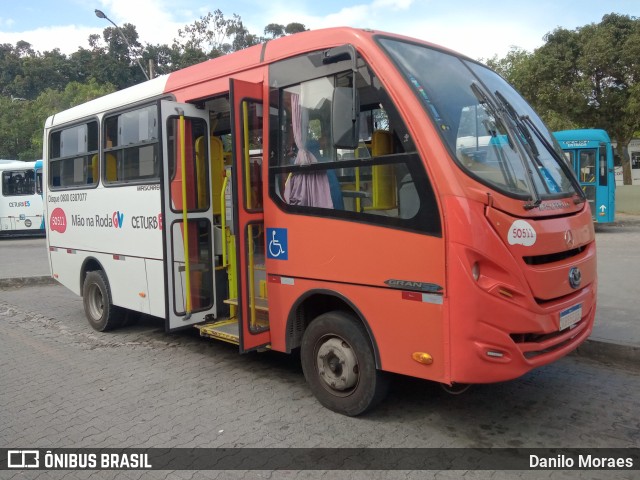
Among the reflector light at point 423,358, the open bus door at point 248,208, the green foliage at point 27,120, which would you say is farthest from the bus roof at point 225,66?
the green foliage at point 27,120

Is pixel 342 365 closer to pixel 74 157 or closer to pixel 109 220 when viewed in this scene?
pixel 109 220

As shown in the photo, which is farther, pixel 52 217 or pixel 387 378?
pixel 52 217

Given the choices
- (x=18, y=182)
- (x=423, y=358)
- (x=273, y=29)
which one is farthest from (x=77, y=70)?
(x=423, y=358)

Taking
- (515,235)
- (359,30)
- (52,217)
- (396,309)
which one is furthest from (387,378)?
(52,217)

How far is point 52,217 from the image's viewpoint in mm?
8023

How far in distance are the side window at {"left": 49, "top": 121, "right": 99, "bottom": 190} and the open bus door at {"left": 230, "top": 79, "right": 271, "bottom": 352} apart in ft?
10.1

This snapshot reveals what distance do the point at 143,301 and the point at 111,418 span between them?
6.57 feet

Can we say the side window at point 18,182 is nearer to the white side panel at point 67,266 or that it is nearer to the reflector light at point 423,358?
the white side panel at point 67,266

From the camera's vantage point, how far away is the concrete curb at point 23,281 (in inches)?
426

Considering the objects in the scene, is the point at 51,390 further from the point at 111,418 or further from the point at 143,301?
the point at 143,301

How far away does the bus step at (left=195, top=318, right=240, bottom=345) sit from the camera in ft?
16.7

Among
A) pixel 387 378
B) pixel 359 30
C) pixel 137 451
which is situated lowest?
pixel 137 451

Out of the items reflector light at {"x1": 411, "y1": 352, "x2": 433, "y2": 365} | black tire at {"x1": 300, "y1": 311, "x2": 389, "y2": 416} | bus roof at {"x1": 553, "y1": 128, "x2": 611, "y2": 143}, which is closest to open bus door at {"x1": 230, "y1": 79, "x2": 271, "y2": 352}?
black tire at {"x1": 300, "y1": 311, "x2": 389, "y2": 416}

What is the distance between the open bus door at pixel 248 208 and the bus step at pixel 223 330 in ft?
1.24
